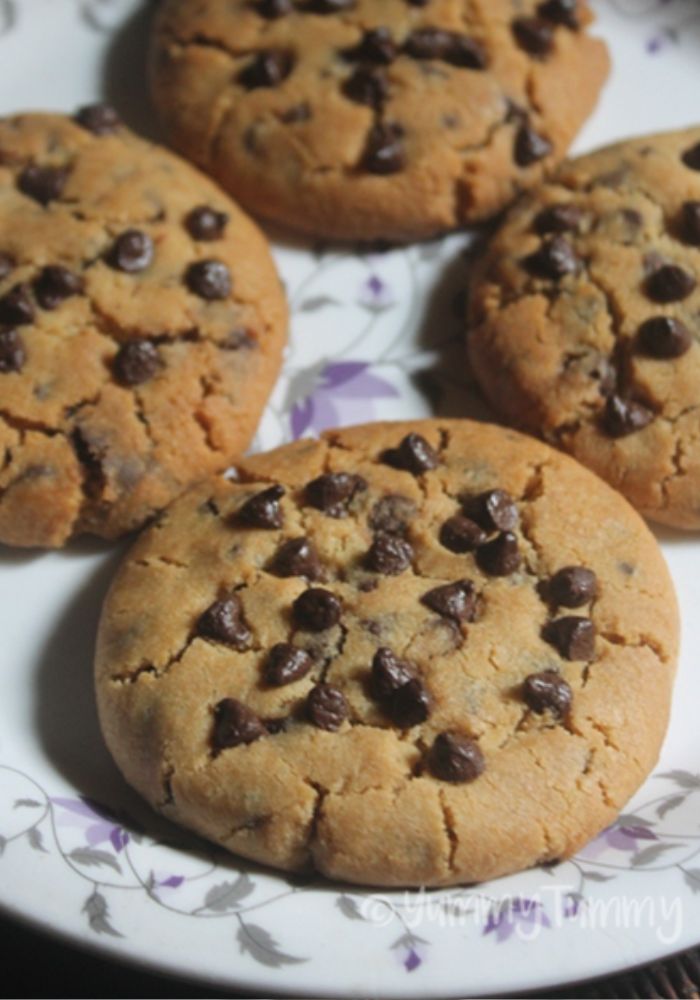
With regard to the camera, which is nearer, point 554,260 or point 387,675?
point 387,675

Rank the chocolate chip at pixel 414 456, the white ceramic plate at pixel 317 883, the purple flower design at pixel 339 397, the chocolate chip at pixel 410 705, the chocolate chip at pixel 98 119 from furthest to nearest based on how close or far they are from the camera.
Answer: the chocolate chip at pixel 98 119, the purple flower design at pixel 339 397, the chocolate chip at pixel 414 456, the chocolate chip at pixel 410 705, the white ceramic plate at pixel 317 883

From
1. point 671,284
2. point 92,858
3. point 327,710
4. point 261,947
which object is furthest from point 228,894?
point 671,284

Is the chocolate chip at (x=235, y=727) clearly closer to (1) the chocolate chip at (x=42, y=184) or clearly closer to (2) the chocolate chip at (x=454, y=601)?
(2) the chocolate chip at (x=454, y=601)

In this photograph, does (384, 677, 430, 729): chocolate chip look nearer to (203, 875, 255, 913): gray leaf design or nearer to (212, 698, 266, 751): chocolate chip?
(212, 698, 266, 751): chocolate chip

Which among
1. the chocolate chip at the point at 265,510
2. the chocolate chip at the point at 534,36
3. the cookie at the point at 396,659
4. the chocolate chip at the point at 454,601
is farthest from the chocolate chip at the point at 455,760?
the chocolate chip at the point at 534,36

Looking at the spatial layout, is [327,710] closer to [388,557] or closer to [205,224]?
[388,557]

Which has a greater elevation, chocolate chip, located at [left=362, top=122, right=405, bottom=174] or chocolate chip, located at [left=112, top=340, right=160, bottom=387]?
chocolate chip, located at [left=362, top=122, right=405, bottom=174]

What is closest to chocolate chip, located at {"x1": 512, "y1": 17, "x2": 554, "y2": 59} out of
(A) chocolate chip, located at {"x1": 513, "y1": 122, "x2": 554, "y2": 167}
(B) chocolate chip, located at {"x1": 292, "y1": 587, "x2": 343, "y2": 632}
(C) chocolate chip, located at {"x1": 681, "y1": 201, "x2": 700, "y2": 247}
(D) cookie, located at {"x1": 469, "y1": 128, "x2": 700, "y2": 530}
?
(A) chocolate chip, located at {"x1": 513, "y1": 122, "x2": 554, "y2": 167}
